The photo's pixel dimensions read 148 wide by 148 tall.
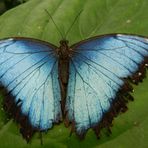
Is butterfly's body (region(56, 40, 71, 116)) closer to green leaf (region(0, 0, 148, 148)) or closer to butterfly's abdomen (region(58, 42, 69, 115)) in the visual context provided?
butterfly's abdomen (region(58, 42, 69, 115))

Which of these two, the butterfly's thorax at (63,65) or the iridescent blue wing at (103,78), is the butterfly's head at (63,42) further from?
the iridescent blue wing at (103,78)

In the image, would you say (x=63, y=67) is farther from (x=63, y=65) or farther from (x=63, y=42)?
(x=63, y=42)

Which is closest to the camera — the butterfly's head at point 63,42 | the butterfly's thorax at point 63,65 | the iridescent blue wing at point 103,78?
the iridescent blue wing at point 103,78

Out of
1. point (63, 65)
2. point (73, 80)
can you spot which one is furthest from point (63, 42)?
point (73, 80)

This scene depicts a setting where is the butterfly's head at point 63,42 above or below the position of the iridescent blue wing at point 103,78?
above

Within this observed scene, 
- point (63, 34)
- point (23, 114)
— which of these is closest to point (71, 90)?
point (23, 114)

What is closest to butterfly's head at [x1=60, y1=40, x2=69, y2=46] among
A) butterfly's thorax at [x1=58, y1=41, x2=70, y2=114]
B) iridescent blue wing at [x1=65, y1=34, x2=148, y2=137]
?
butterfly's thorax at [x1=58, y1=41, x2=70, y2=114]

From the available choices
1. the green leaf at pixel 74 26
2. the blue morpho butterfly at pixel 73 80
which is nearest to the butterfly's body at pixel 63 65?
the blue morpho butterfly at pixel 73 80

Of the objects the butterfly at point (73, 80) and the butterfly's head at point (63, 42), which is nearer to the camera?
the butterfly at point (73, 80)

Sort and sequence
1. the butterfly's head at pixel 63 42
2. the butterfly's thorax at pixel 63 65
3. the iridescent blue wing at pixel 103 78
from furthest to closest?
1. the butterfly's head at pixel 63 42
2. the butterfly's thorax at pixel 63 65
3. the iridescent blue wing at pixel 103 78
